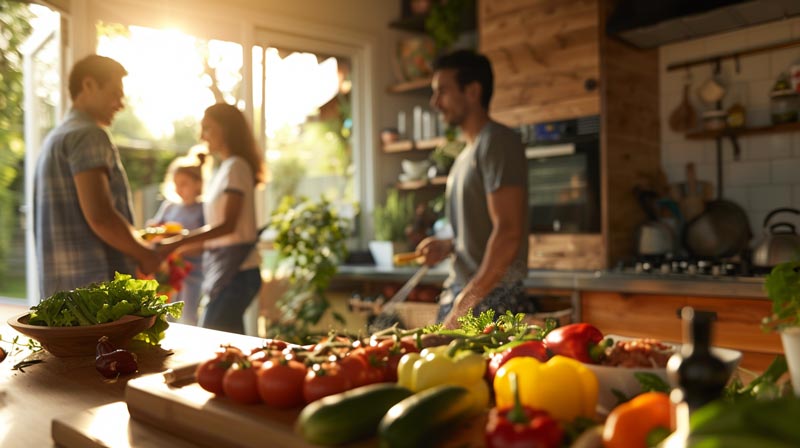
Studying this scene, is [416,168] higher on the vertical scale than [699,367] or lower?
higher

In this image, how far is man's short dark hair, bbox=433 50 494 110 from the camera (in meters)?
2.30

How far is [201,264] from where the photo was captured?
3699 millimetres

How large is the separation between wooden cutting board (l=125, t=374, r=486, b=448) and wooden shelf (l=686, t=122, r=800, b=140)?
2762 millimetres

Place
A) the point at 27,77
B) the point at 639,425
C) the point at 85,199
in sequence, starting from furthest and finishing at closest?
the point at 27,77
the point at 85,199
the point at 639,425

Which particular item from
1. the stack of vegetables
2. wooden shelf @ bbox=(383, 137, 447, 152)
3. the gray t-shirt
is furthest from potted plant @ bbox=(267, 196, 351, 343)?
the stack of vegetables

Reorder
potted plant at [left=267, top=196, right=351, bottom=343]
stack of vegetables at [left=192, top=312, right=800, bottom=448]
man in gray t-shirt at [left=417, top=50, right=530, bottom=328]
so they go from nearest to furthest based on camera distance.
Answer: stack of vegetables at [left=192, top=312, right=800, bottom=448], man in gray t-shirt at [left=417, top=50, right=530, bottom=328], potted plant at [left=267, top=196, right=351, bottom=343]

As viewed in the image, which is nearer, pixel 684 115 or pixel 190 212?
pixel 684 115

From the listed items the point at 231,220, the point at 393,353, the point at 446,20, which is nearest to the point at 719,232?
the point at 446,20

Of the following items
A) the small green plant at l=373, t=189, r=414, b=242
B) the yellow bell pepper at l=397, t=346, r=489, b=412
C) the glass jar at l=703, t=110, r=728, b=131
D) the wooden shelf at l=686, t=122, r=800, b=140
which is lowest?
the yellow bell pepper at l=397, t=346, r=489, b=412

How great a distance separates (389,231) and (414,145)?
57 cm

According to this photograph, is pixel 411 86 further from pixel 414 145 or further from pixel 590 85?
pixel 590 85

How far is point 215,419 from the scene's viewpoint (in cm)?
91

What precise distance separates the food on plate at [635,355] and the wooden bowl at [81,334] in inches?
40.0

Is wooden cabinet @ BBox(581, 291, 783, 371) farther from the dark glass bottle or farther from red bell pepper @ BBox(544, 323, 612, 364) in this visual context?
the dark glass bottle
